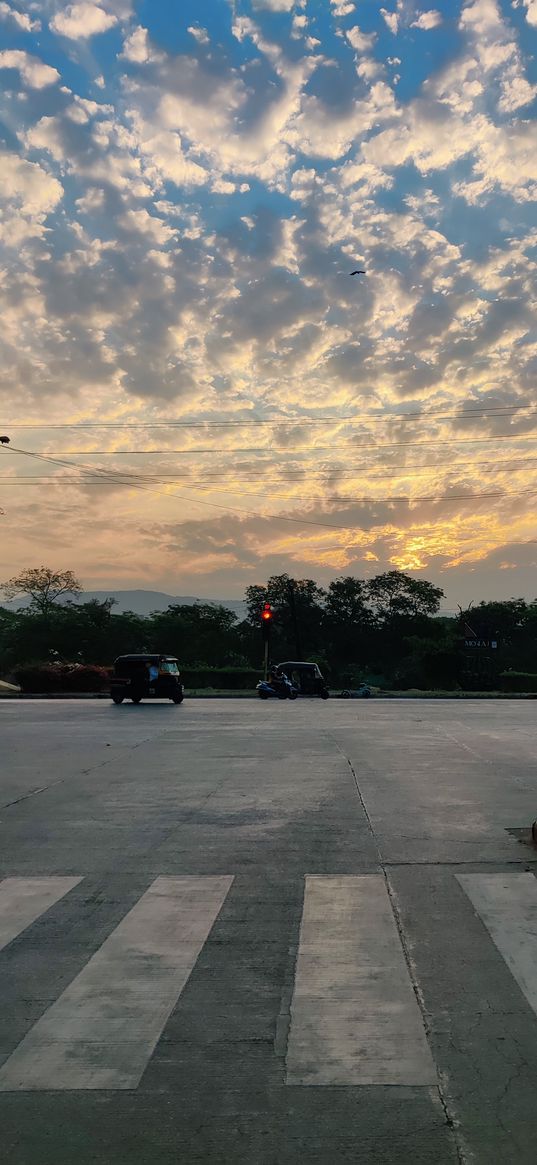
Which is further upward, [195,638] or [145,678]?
[195,638]

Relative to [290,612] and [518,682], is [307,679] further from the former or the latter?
[290,612]

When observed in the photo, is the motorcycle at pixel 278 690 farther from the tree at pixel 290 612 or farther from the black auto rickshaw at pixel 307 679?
the tree at pixel 290 612

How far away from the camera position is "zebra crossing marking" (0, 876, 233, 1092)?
3830 millimetres

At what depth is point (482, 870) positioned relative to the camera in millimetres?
7383

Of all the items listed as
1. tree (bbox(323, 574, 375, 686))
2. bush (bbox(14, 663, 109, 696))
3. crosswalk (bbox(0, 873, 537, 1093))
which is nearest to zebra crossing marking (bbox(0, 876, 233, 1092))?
crosswalk (bbox(0, 873, 537, 1093))

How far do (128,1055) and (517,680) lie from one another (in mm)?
58637

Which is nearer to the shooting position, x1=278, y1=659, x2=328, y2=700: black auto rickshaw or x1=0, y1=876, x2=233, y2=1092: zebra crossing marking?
x1=0, y1=876, x2=233, y2=1092: zebra crossing marking

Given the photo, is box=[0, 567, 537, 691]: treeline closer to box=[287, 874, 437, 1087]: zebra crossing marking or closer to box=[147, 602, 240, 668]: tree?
box=[147, 602, 240, 668]: tree

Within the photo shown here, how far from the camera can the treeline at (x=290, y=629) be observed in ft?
267

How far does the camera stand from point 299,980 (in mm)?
4918

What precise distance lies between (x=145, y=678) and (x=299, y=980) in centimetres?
2859

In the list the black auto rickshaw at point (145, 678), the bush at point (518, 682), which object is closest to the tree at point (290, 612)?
the bush at point (518, 682)

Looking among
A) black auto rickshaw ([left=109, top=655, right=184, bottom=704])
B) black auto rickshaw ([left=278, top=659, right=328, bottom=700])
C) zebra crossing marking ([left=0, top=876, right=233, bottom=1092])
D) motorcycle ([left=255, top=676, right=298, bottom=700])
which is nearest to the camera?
zebra crossing marking ([left=0, top=876, right=233, bottom=1092])

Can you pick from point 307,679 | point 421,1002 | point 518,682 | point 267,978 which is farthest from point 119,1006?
point 518,682
